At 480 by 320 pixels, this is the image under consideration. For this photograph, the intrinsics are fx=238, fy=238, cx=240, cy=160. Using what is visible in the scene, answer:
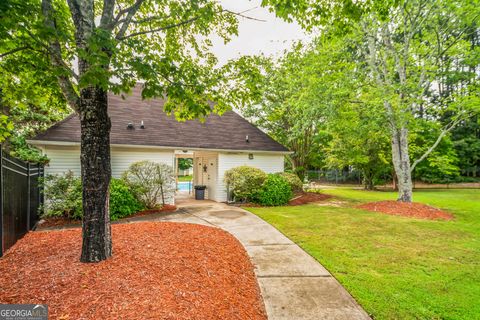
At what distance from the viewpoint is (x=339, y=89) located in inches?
422

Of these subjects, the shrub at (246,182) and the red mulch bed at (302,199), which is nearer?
the shrub at (246,182)

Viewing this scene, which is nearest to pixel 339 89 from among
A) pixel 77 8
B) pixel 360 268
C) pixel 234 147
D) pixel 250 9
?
pixel 234 147

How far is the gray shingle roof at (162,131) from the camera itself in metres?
10.1

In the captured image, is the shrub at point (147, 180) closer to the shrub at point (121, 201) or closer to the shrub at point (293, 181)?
the shrub at point (121, 201)

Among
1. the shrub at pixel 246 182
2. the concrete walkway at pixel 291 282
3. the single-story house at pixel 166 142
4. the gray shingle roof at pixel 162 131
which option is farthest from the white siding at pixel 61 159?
the concrete walkway at pixel 291 282

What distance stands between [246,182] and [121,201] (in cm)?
560

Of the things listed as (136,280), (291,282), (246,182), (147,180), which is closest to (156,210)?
(147,180)

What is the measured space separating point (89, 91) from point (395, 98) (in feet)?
35.8

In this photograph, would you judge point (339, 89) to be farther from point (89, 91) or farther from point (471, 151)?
point (471, 151)

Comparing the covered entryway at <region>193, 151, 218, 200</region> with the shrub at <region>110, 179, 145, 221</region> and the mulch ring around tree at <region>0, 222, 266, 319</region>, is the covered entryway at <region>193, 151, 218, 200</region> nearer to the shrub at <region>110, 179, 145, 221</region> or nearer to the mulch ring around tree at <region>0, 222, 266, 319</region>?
the shrub at <region>110, 179, 145, 221</region>

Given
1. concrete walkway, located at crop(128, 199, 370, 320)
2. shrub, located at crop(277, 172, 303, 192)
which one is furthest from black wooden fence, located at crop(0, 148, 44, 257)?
shrub, located at crop(277, 172, 303, 192)

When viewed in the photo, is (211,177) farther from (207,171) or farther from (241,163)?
(241,163)

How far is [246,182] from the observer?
1168 cm

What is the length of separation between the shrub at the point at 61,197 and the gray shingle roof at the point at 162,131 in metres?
2.18
